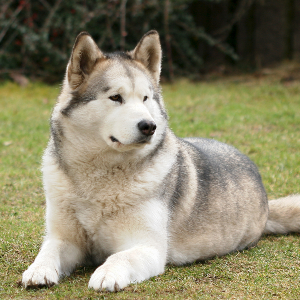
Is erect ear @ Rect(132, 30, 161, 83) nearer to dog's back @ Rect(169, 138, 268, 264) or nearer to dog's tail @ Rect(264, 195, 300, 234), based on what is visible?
dog's back @ Rect(169, 138, 268, 264)

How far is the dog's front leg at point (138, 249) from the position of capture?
3330 mm

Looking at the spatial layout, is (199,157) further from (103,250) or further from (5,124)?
(5,124)

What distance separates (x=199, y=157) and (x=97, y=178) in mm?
1218

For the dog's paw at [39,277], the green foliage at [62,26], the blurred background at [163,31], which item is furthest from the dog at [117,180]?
the green foliage at [62,26]

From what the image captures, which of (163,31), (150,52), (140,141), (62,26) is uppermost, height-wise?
(150,52)

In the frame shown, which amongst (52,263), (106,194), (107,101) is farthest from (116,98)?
(52,263)

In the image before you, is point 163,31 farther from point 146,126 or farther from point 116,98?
point 146,126

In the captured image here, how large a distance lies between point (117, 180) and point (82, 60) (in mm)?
→ 1024

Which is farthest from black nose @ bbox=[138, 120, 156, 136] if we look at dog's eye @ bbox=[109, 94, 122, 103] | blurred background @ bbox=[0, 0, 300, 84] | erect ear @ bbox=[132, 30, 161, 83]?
blurred background @ bbox=[0, 0, 300, 84]

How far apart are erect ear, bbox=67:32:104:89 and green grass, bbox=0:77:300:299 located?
1567 mm

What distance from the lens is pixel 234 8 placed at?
15727 millimetres

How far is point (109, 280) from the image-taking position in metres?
3.26

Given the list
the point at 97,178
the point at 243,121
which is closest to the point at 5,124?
the point at 243,121

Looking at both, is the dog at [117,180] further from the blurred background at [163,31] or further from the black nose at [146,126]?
the blurred background at [163,31]
